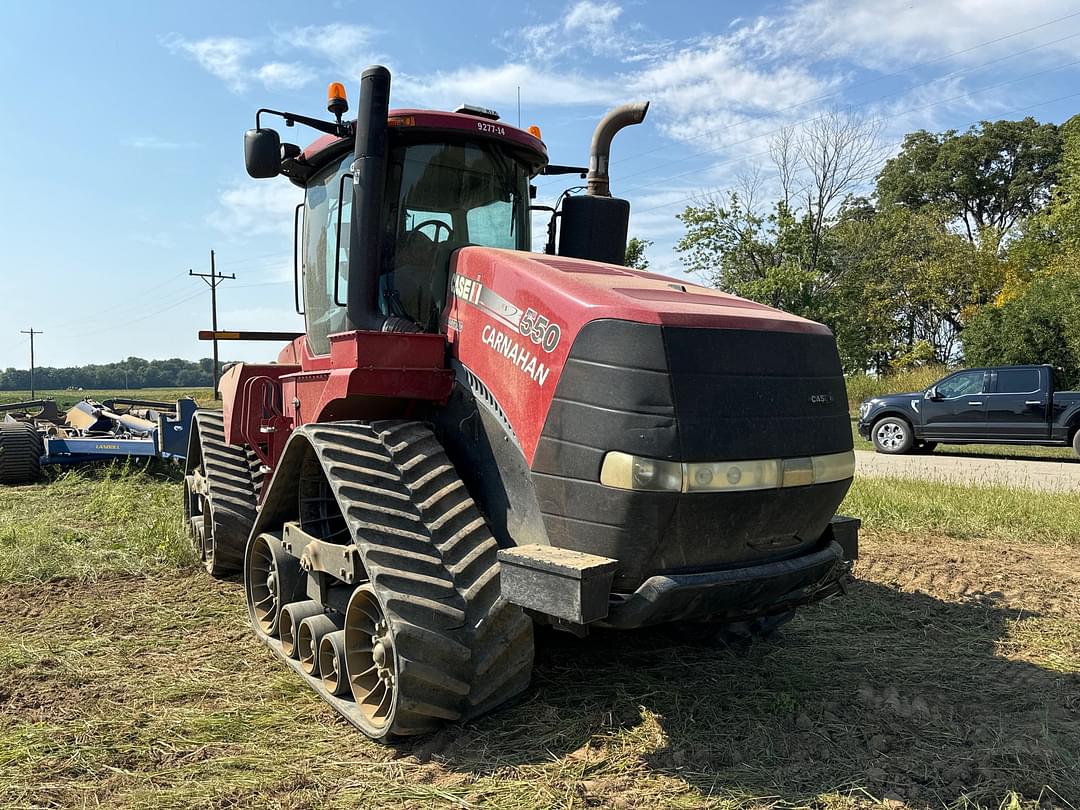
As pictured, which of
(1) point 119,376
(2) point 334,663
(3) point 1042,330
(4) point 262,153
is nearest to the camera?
(2) point 334,663

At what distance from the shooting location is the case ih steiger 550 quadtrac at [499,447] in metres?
3.11

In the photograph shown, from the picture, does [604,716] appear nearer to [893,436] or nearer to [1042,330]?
[893,436]

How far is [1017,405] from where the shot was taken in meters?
15.7

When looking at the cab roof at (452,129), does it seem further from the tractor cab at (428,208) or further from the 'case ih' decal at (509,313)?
the 'case ih' decal at (509,313)

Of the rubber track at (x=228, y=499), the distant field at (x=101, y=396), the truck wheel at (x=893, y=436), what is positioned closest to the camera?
the rubber track at (x=228, y=499)

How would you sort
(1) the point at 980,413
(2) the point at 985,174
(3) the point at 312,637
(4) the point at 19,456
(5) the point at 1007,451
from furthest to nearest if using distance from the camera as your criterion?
1. (2) the point at 985,174
2. (5) the point at 1007,451
3. (1) the point at 980,413
4. (4) the point at 19,456
5. (3) the point at 312,637

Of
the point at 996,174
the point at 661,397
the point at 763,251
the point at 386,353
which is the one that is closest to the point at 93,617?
the point at 386,353

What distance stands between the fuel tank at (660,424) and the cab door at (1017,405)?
46.5ft

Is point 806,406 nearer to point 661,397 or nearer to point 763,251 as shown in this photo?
point 661,397

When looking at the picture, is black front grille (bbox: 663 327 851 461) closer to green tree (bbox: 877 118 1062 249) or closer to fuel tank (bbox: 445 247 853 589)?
fuel tank (bbox: 445 247 853 589)

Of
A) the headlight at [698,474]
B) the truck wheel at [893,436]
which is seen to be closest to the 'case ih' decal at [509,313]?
the headlight at [698,474]

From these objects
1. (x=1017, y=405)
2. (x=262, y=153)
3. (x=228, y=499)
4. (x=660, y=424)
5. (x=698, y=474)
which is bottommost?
(x=228, y=499)

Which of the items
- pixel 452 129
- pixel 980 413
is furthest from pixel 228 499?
pixel 980 413

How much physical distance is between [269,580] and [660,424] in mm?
2772
